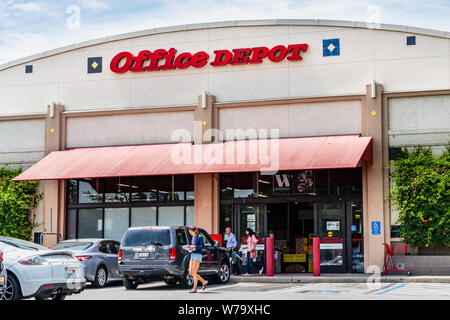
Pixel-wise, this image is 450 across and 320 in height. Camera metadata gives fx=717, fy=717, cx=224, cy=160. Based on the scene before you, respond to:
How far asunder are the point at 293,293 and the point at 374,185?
8412 millimetres

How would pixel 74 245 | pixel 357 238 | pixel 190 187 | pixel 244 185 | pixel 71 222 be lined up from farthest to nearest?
pixel 71 222, pixel 190 187, pixel 244 185, pixel 357 238, pixel 74 245

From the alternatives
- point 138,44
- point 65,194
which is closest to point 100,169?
point 65,194

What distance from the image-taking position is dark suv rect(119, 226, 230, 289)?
1853 cm

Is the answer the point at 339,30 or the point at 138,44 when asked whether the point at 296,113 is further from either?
the point at 138,44

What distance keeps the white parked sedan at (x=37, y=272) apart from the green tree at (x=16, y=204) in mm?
13003

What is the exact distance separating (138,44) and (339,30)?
25.1 feet

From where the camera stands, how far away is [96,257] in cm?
2039

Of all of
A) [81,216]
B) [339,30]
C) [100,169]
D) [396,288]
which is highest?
[339,30]

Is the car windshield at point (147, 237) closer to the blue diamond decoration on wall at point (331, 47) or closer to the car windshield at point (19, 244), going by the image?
the car windshield at point (19, 244)

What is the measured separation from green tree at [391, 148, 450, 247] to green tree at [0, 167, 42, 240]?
13629 millimetres

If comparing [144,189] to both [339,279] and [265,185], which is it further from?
[339,279]

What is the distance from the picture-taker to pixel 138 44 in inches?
1082

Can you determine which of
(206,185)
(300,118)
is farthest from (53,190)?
(300,118)

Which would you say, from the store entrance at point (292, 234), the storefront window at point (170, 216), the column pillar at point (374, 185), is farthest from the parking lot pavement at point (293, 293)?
the storefront window at point (170, 216)
